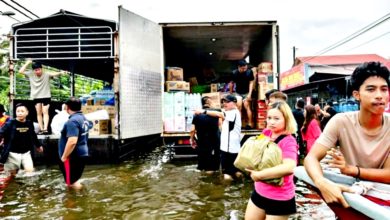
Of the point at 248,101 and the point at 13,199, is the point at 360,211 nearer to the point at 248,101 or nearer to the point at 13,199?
the point at 13,199

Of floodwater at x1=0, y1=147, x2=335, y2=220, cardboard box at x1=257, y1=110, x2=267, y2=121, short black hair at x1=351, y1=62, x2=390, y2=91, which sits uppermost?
short black hair at x1=351, y1=62, x2=390, y2=91

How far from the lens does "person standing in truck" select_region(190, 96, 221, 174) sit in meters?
7.51

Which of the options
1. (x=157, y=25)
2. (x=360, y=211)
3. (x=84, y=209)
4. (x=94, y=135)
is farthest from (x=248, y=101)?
(x=360, y=211)

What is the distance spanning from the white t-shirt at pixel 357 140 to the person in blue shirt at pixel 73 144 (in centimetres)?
413

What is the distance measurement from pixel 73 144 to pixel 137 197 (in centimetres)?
130

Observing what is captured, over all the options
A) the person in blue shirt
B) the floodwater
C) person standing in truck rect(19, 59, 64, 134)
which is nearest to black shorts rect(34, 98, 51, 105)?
person standing in truck rect(19, 59, 64, 134)

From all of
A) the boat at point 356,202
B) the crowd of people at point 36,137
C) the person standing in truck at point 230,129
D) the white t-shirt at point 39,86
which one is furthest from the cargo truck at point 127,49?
the boat at point 356,202

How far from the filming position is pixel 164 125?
28.6 ft

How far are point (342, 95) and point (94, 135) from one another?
12338 mm

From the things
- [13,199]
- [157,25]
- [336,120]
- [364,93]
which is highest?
[157,25]

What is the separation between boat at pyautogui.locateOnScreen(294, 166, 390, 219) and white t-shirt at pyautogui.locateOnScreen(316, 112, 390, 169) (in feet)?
0.44

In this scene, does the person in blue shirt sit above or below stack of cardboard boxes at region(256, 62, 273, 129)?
Result: below

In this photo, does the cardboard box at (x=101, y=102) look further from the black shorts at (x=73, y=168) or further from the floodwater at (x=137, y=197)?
the black shorts at (x=73, y=168)

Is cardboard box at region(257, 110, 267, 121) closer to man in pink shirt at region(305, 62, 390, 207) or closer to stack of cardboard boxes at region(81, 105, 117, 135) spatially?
stack of cardboard boxes at region(81, 105, 117, 135)
